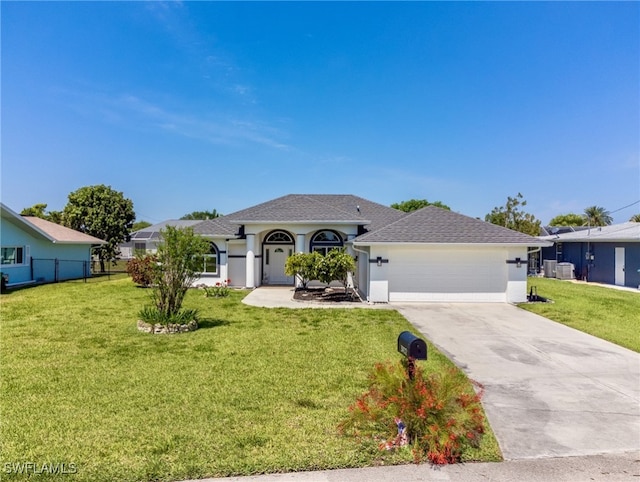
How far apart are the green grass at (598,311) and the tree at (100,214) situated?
3018 cm

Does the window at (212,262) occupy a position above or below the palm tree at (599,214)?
below

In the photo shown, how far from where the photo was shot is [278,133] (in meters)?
22.1

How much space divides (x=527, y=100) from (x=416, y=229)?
28.2 feet

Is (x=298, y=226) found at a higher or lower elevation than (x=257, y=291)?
higher

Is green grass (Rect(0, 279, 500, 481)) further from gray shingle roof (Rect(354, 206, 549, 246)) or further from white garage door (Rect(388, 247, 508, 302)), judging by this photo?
gray shingle roof (Rect(354, 206, 549, 246))

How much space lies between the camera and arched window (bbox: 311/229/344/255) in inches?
782

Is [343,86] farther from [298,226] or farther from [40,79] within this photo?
[40,79]

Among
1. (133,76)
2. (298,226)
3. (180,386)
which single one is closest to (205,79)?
(133,76)

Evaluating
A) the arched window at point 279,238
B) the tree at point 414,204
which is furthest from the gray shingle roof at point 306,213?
the tree at point 414,204

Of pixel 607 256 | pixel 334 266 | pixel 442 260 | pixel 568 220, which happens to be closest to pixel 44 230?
pixel 334 266

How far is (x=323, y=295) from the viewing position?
16875 millimetres

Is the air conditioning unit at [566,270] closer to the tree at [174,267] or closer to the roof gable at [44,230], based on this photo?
the tree at [174,267]

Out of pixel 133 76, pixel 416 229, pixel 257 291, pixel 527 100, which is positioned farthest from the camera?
pixel 257 291

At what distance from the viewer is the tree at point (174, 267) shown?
9805 millimetres
